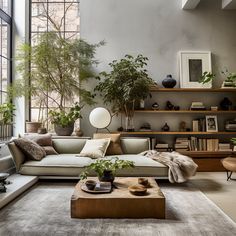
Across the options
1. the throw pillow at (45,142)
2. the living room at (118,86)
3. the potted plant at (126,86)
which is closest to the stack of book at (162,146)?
the living room at (118,86)

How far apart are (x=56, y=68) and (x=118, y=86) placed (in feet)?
4.33

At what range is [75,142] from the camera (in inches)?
206

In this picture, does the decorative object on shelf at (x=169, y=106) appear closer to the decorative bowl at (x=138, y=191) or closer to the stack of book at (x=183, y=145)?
the stack of book at (x=183, y=145)

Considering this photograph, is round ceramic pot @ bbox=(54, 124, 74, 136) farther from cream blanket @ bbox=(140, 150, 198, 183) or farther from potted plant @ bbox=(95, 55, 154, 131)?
cream blanket @ bbox=(140, 150, 198, 183)

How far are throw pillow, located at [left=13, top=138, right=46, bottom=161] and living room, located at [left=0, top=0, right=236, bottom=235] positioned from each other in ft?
0.05

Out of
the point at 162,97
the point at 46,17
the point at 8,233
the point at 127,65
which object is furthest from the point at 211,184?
the point at 46,17

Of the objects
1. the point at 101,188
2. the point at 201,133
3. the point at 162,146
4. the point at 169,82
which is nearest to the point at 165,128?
the point at 162,146

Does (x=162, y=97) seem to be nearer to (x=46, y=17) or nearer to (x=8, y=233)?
(x=46, y=17)

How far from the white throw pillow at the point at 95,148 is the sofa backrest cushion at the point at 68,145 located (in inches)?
8.4

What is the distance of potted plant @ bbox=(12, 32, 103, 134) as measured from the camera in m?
5.59

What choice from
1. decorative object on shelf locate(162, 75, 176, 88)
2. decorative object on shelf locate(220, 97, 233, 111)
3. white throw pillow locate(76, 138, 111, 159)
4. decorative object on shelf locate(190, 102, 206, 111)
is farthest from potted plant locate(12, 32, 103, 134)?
decorative object on shelf locate(220, 97, 233, 111)

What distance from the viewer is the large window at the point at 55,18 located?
6.31m

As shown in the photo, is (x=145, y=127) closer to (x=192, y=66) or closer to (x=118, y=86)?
(x=118, y=86)

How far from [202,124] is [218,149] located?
0.61m
